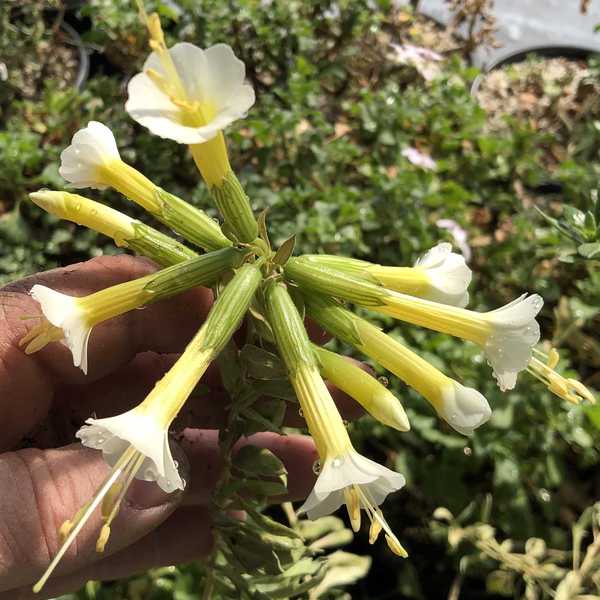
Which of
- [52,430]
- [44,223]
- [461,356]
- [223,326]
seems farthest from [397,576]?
[44,223]

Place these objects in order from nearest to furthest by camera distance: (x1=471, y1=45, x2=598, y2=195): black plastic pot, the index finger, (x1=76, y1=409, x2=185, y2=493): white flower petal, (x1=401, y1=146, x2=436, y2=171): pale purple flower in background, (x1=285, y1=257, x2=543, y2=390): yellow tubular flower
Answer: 1. (x1=76, y1=409, x2=185, y2=493): white flower petal
2. (x1=285, y1=257, x2=543, y2=390): yellow tubular flower
3. the index finger
4. (x1=401, y1=146, x2=436, y2=171): pale purple flower in background
5. (x1=471, y1=45, x2=598, y2=195): black plastic pot

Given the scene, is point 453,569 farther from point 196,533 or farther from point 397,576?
point 196,533

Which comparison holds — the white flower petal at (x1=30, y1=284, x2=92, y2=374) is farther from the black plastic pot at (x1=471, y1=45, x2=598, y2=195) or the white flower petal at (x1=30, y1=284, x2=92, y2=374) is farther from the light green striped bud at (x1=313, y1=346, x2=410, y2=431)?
the black plastic pot at (x1=471, y1=45, x2=598, y2=195)

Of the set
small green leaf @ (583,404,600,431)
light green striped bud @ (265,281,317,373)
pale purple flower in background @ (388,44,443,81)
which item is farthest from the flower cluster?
pale purple flower in background @ (388,44,443,81)

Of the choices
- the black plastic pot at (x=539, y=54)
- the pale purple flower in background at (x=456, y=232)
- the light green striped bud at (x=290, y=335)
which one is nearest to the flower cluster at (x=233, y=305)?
the light green striped bud at (x=290, y=335)

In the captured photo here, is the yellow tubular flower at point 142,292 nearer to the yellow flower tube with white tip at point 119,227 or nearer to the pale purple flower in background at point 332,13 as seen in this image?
the yellow flower tube with white tip at point 119,227
